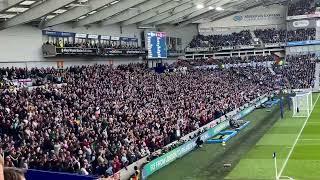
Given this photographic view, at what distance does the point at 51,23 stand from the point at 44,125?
1649cm

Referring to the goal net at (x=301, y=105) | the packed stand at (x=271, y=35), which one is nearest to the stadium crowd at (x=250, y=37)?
the packed stand at (x=271, y=35)

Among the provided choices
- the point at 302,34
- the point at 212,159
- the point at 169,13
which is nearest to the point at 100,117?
the point at 212,159

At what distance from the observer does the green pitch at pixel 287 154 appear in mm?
22406

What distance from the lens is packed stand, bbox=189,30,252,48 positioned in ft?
253

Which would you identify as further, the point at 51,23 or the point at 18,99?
the point at 51,23

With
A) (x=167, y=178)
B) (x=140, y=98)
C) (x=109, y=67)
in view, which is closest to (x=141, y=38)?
(x=109, y=67)

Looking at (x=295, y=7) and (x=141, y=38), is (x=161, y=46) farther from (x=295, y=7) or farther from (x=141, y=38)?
(x=295, y=7)

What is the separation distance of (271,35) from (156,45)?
32757mm

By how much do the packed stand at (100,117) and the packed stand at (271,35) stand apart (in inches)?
1131

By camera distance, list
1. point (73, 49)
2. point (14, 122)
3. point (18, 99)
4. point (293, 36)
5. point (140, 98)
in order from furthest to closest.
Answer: point (293, 36), point (73, 49), point (140, 98), point (18, 99), point (14, 122)

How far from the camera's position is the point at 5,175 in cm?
239

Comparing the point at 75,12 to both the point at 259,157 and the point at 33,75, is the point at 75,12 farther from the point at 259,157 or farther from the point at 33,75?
the point at 259,157

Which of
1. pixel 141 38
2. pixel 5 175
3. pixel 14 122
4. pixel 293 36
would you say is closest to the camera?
pixel 5 175

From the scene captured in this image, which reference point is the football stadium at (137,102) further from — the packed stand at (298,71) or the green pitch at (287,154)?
the packed stand at (298,71)
